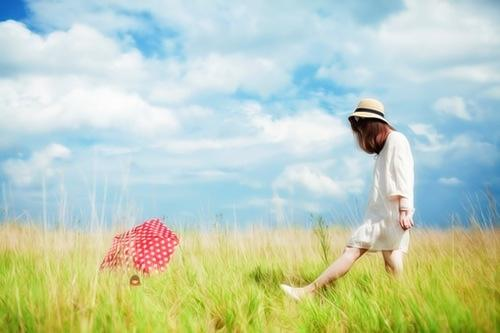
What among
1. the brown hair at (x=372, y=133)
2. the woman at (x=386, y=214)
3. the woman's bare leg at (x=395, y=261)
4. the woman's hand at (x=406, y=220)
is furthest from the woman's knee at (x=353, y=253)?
the brown hair at (x=372, y=133)

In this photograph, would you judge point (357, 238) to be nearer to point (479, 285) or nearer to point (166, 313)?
point (479, 285)

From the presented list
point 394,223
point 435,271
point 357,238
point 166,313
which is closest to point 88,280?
point 166,313

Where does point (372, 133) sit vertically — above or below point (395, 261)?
above

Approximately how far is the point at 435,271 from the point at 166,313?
222cm

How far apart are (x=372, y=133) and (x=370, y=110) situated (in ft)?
0.67

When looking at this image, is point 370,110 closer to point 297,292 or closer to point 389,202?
point 389,202

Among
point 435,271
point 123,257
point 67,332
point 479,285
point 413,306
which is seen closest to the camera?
point 67,332

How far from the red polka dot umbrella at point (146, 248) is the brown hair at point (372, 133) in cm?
234

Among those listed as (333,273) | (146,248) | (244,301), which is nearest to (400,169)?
(333,273)

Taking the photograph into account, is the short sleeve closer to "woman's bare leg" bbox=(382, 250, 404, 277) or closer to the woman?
the woman

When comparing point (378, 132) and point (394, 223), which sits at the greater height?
point (378, 132)

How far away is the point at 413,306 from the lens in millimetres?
3258

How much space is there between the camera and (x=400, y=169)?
4.26m

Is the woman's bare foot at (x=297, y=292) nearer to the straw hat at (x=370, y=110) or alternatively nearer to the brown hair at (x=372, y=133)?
the brown hair at (x=372, y=133)
